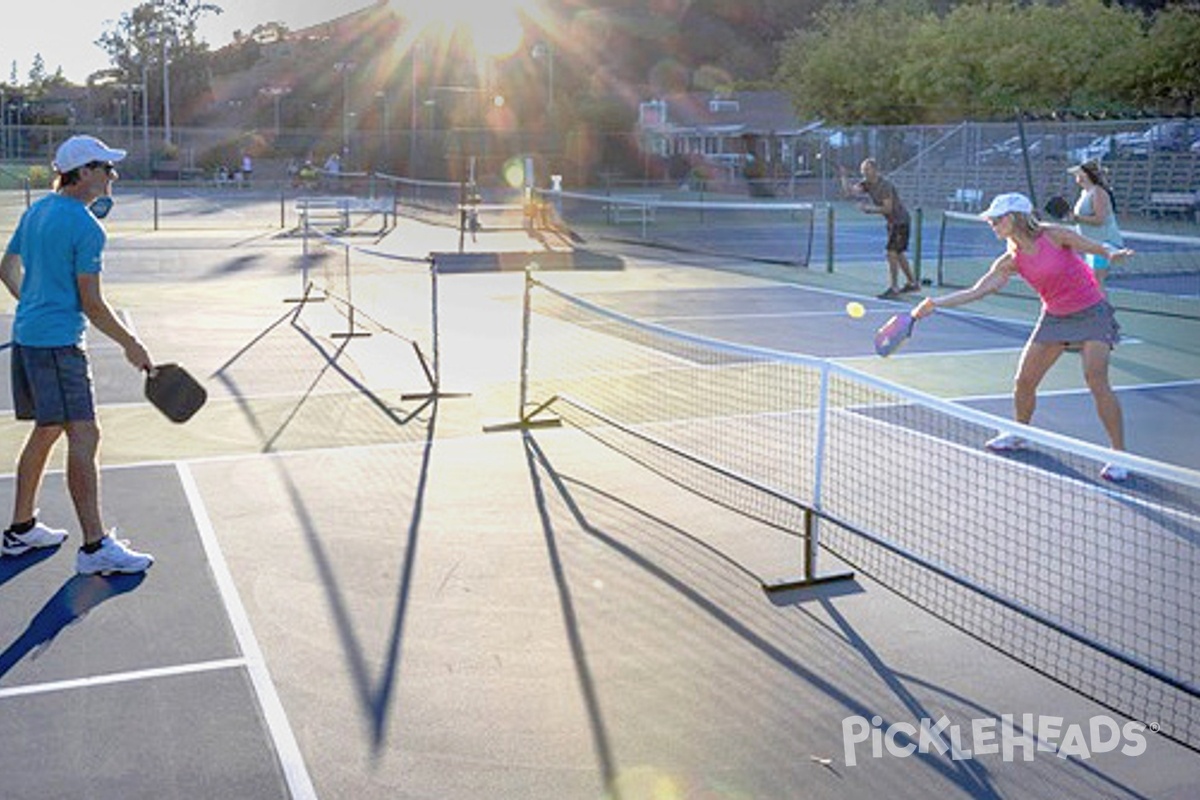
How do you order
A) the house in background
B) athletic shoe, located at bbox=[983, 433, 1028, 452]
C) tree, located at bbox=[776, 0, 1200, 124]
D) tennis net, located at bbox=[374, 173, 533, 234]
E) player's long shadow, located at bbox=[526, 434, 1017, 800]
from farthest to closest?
the house in background → tree, located at bbox=[776, 0, 1200, 124] → tennis net, located at bbox=[374, 173, 533, 234] → athletic shoe, located at bbox=[983, 433, 1028, 452] → player's long shadow, located at bbox=[526, 434, 1017, 800]

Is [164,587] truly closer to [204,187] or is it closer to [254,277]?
[254,277]

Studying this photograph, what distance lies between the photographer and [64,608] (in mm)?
6273

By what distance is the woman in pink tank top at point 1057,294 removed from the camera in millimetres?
8500

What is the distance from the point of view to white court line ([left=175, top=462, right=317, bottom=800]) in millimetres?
4613

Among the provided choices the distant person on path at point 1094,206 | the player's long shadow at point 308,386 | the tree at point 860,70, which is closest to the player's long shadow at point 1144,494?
the distant person on path at point 1094,206

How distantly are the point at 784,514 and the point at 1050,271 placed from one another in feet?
8.33

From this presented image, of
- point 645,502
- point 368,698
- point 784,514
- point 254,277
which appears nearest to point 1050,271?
point 784,514


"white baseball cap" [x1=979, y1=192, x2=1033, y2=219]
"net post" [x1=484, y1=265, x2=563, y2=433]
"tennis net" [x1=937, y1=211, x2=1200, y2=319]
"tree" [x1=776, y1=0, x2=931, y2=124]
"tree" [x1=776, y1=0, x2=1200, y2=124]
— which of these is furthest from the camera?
"tree" [x1=776, y1=0, x2=931, y2=124]

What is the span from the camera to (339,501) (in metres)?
8.18

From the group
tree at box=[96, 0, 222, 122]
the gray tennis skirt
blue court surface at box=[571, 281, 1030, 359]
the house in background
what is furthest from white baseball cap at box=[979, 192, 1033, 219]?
tree at box=[96, 0, 222, 122]

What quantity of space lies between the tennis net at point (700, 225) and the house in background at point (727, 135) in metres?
9.01

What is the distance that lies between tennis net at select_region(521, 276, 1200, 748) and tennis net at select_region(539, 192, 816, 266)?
13.4 meters

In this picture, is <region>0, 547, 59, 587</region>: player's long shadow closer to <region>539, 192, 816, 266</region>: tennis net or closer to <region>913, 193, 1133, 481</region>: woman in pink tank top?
<region>913, 193, 1133, 481</region>: woman in pink tank top

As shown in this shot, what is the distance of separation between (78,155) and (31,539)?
2.09 metres
